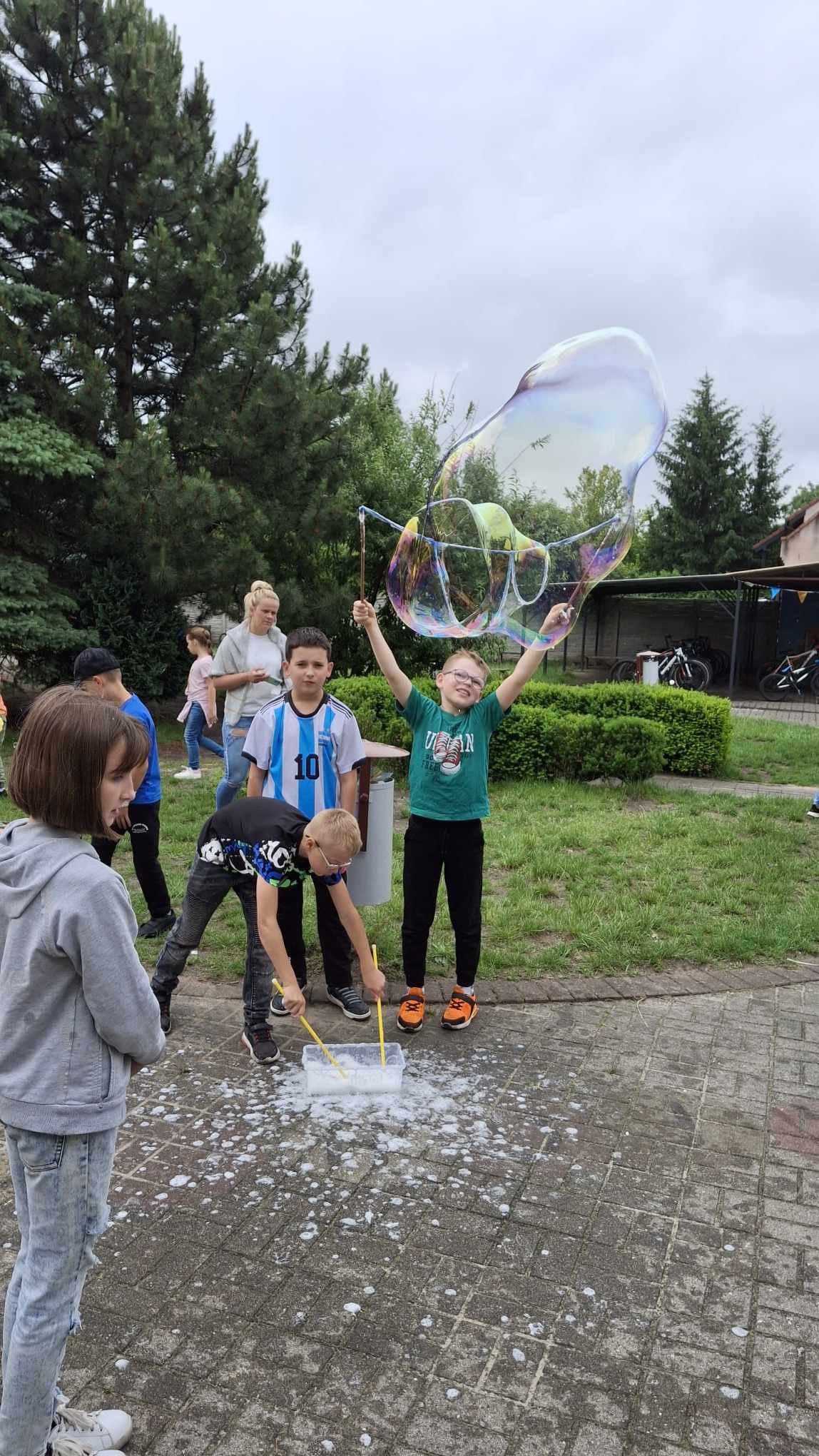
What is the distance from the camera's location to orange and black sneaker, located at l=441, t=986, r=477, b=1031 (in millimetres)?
4336

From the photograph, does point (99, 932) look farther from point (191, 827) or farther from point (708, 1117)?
point (191, 827)

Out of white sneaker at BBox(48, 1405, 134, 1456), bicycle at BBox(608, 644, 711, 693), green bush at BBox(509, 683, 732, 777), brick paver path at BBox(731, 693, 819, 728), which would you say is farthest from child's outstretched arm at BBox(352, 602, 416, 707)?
bicycle at BBox(608, 644, 711, 693)

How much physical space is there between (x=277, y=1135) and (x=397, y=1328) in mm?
1016

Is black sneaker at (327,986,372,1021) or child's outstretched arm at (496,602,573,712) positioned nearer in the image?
child's outstretched arm at (496,602,573,712)

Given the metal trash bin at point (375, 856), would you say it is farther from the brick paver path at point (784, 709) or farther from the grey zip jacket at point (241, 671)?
the brick paver path at point (784, 709)

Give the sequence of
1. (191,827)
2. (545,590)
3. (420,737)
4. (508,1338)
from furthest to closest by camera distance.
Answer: (191,827) < (545,590) < (420,737) < (508,1338)

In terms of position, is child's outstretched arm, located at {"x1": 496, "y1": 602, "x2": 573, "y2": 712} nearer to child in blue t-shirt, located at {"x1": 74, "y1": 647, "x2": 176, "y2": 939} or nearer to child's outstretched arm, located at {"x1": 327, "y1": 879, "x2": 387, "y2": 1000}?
child's outstretched arm, located at {"x1": 327, "y1": 879, "x2": 387, "y2": 1000}

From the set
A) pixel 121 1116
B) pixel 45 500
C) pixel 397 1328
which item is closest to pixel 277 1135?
pixel 397 1328

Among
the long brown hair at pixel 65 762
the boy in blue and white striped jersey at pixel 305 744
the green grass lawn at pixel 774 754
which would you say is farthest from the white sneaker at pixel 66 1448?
the green grass lawn at pixel 774 754

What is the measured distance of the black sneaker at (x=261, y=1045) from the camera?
394 cm

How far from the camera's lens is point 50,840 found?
1862mm

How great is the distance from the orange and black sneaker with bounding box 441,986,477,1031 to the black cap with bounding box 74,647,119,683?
7.35 ft

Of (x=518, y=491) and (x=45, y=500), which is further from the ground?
(x=45, y=500)

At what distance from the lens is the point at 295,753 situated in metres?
4.20
